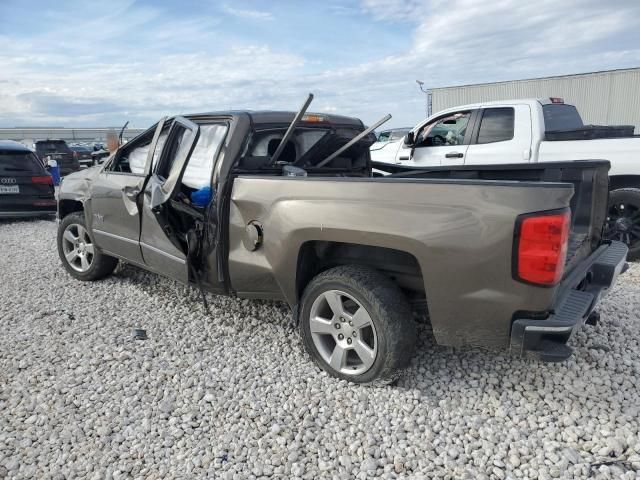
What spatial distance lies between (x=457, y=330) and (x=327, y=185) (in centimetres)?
111

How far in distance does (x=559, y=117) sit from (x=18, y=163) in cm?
905

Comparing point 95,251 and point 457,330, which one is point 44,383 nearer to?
point 95,251

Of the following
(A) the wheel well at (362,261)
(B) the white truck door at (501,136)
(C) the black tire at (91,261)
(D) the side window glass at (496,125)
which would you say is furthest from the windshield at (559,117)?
(C) the black tire at (91,261)

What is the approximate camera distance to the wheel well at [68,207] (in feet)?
17.6

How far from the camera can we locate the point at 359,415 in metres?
2.80

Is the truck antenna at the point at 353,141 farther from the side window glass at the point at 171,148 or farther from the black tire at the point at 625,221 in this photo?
the black tire at the point at 625,221

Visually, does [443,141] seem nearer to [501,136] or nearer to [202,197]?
[501,136]

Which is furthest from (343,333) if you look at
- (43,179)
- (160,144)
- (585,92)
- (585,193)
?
(585,92)

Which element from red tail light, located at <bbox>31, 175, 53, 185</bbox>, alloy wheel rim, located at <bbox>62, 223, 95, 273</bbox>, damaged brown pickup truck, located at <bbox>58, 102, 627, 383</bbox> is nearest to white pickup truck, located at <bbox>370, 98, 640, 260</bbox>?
damaged brown pickup truck, located at <bbox>58, 102, 627, 383</bbox>

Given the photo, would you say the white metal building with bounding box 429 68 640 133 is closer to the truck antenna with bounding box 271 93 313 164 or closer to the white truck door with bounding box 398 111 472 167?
the white truck door with bounding box 398 111 472 167

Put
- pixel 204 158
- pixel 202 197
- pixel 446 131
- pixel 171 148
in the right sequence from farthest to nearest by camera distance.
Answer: pixel 446 131 < pixel 171 148 < pixel 204 158 < pixel 202 197

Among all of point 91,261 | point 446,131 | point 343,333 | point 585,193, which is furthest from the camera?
point 446,131

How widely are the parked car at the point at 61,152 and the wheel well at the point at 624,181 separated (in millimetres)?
18766

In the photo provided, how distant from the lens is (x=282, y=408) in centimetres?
289
